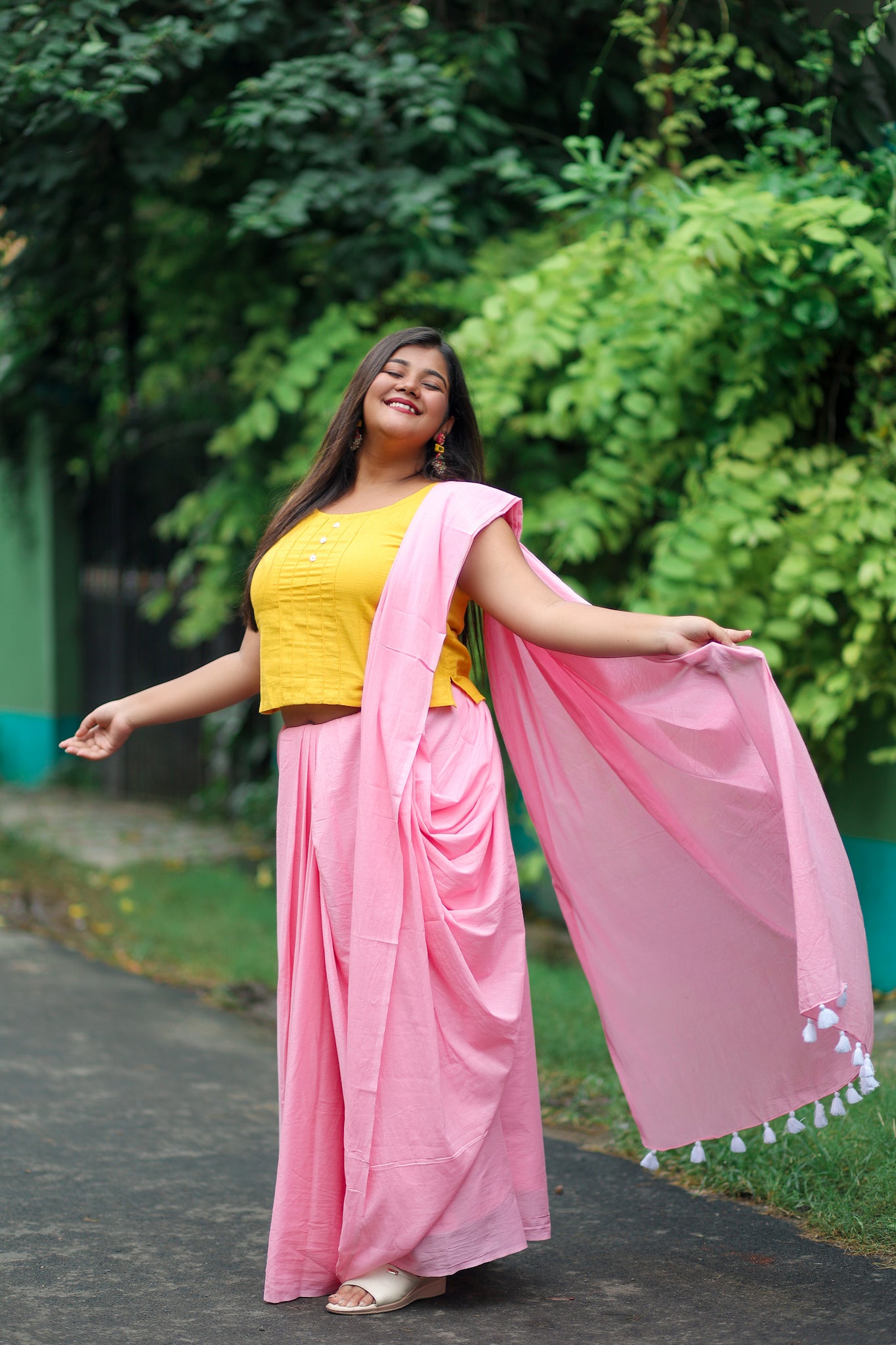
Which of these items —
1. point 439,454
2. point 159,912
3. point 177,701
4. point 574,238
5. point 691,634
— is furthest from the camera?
point 159,912

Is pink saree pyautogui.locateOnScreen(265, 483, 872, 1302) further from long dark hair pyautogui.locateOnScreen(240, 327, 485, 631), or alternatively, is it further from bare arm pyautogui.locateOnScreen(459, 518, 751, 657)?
long dark hair pyautogui.locateOnScreen(240, 327, 485, 631)

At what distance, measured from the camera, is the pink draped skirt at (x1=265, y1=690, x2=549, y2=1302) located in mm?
2656

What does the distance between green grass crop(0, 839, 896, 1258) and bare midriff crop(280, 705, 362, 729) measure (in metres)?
1.48

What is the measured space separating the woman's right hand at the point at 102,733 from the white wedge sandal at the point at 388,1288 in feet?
3.90

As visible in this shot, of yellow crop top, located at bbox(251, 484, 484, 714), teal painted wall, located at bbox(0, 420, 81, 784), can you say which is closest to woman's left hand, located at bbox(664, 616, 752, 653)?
yellow crop top, located at bbox(251, 484, 484, 714)

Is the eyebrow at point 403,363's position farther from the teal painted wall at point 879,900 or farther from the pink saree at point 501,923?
the teal painted wall at point 879,900

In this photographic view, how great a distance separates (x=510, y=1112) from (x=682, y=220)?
9.89 feet

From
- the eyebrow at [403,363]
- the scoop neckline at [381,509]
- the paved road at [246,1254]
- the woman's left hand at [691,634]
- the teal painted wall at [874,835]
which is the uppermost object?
the eyebrow at [403,363]

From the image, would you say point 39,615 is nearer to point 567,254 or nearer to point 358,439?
point 567,254

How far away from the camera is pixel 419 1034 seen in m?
2.67

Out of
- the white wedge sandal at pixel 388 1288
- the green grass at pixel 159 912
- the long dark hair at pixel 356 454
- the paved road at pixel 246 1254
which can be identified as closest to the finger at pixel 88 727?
the long dark hair at pixel 356 454

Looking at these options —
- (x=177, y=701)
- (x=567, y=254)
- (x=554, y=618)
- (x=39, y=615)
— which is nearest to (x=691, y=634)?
(x=554, y=618)

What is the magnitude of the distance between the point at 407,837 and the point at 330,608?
47cm

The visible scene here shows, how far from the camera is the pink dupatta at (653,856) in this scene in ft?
8.68
